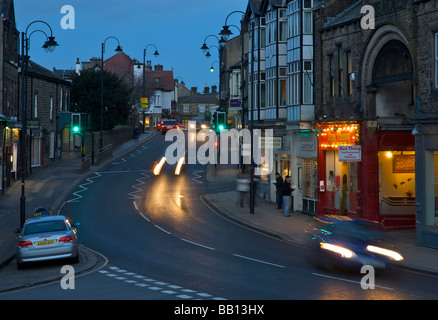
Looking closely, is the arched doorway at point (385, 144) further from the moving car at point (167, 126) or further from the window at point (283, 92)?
the moving car at point (167, 126)

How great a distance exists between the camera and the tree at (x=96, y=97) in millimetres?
67688

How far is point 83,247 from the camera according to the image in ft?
78.0

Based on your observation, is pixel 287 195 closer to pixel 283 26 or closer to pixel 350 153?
pixel 350 153

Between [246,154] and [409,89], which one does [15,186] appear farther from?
[409,89]

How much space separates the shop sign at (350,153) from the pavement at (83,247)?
3279 mm

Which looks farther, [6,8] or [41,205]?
[6,8]

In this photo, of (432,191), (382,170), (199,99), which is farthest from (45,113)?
(199,99)

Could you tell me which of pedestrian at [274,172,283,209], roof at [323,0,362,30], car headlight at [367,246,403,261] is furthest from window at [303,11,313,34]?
car headlight at [367,246,403,261]

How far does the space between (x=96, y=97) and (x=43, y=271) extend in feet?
165

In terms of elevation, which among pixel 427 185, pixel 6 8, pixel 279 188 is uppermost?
pixel 6 8

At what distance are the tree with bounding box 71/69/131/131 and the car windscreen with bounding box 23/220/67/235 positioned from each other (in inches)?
1845

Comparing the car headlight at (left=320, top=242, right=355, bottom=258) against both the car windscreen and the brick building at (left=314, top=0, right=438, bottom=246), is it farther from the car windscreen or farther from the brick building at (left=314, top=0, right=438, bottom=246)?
the car windscreen

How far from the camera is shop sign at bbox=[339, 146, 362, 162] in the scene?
2781cm

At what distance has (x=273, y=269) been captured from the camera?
733 inches
